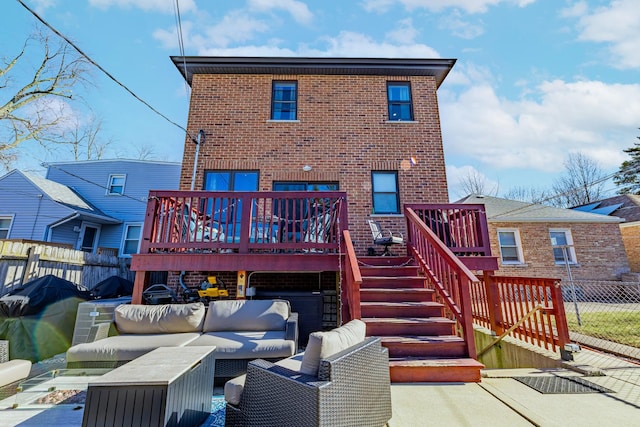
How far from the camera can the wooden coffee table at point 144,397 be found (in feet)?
6.70

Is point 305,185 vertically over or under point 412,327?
over

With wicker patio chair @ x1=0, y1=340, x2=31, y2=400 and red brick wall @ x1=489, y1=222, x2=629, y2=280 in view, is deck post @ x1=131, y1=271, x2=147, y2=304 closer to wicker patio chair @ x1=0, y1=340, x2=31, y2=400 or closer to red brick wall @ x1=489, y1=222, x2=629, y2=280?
wicker patio chair @ x1=0, y1=340, x2=31, y2=400

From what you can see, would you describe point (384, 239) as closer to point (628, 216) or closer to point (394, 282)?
point (394, 282)

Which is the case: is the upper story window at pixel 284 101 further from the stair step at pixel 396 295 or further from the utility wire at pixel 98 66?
the stair step at pixel 396 295

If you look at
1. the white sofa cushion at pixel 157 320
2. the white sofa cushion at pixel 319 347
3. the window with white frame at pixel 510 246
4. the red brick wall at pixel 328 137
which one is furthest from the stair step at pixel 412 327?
the window with white frame at pixel 510 246

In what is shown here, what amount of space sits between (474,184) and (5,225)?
1222 inches

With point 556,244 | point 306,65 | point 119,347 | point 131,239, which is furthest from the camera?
point 131,239

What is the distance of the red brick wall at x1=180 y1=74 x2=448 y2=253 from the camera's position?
24.4ft

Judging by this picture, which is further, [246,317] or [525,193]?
[525,193]

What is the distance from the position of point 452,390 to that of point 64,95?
18.2 m

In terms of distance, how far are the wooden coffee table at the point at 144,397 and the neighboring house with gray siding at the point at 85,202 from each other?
1257 cm

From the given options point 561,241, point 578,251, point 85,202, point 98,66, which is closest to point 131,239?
point 85,202

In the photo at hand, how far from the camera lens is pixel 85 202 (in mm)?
13820

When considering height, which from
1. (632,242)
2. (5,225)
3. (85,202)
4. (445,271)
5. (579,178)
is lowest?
(445,271)
